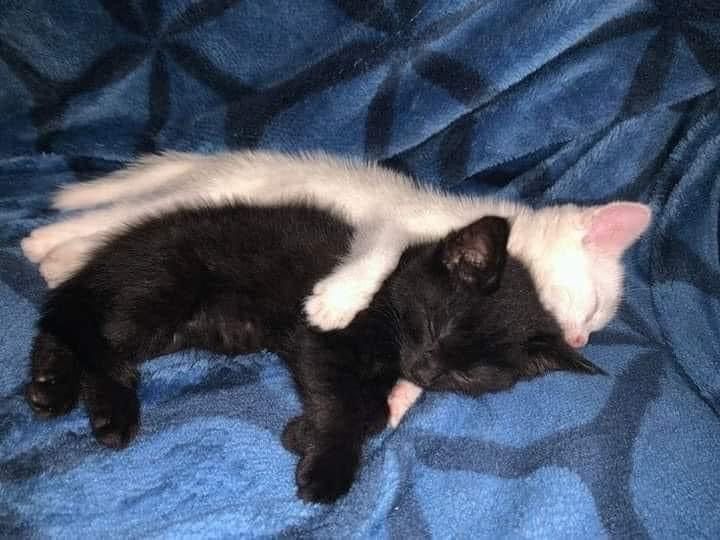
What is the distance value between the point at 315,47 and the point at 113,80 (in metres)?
0.51

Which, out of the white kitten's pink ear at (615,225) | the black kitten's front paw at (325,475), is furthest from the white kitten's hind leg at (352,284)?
the white kitten's pink ear at (615,225)

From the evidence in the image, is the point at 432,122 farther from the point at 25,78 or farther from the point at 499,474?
the point at 25,78

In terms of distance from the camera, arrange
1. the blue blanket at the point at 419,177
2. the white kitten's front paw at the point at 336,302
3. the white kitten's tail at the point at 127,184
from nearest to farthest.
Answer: the blue blanket at the point at 419,177
the white kitten's front paw at the point at 336,302
the white kitten's tail at the point at 127,184

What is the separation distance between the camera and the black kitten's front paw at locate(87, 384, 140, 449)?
3.66ft

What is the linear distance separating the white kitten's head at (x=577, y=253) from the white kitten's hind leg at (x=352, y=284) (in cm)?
29

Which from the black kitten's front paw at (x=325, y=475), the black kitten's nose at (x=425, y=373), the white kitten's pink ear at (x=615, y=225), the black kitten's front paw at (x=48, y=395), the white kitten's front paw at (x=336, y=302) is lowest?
the black kitten's front paw at (x=48, y=395)

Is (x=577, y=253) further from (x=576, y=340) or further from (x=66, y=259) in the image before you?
(x=66, y=259)

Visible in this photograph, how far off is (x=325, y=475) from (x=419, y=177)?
885mm

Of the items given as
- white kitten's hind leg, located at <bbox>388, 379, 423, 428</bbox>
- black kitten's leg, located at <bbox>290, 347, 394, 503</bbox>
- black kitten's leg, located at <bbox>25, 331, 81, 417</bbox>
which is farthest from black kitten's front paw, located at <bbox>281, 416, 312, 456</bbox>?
black kitten's leg, located at <bbox>25, 331, 81, 417</bbox>

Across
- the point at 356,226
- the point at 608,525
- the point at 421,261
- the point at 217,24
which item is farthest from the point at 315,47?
the point at 608,525

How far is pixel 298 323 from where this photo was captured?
4.39 ft

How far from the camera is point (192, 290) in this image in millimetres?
1355

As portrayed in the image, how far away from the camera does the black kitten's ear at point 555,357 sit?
1.31 meters

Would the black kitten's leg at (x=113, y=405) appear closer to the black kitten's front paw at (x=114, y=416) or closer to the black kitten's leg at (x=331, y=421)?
the black kitten's front paw at (x=114, y=416)
